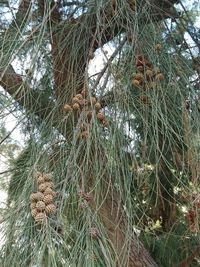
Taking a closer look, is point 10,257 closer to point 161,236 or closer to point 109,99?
point 109,99

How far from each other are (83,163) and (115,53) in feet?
0.90

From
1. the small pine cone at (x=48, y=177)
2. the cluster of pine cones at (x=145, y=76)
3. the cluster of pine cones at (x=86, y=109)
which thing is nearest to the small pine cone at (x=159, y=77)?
the cluster of pine cones at (x=145, y=76)

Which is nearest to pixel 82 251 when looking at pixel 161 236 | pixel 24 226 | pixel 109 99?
pixel 24 226

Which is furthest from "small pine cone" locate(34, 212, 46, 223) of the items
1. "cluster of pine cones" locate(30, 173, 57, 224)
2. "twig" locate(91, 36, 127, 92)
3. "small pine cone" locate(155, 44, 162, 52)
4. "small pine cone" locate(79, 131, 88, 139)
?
"small pine cone" locate(155, 44, 162, 52)

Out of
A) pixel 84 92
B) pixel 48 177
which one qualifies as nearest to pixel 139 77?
pixel 84 92

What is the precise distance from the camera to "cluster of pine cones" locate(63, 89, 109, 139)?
33.1 inches

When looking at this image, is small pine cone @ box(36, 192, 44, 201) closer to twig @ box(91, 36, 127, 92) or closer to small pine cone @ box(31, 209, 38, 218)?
small pine cone @ box(31, 209, 38, 218)

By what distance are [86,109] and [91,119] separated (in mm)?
26

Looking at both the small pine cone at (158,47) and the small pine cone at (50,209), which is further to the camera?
the small pine cone at (158,47)

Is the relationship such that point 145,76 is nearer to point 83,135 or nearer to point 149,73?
point 149,73

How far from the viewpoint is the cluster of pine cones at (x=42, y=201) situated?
2.37 feet

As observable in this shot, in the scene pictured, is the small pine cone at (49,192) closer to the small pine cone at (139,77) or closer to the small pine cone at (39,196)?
the small pine cone at (39,196)

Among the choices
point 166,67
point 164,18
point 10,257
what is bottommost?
point 10,257

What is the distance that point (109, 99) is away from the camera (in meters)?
0.92
